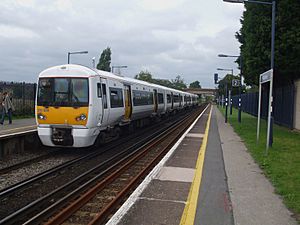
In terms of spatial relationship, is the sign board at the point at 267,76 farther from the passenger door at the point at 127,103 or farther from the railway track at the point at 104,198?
the passenger door at the point at 127,103

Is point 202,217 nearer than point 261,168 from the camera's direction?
Yes

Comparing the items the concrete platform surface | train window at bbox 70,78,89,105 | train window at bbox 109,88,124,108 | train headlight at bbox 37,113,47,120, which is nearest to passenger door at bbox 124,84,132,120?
train window at bbox 109,88,124,108

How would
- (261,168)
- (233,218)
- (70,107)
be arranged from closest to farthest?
(233,218) < (261,168) < (70,107)

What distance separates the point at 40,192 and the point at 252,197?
436cm

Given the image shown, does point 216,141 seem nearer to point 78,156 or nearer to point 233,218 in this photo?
point 78,156

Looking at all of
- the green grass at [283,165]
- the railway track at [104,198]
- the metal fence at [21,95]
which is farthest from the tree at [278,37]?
the metal fence at [21,95]

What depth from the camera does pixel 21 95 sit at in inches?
917

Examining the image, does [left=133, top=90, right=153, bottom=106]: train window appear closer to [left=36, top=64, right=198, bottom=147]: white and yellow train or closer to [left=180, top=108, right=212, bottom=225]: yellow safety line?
[left=36, top=64, right=198, bottom=147]: white and yellow train

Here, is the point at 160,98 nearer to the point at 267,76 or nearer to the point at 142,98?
the point at 142,98

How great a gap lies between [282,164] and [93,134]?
588 cm

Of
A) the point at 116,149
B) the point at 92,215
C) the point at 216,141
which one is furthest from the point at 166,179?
the point at 216,141

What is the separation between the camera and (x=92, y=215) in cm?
614

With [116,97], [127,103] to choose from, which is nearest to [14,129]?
A: [116,97]

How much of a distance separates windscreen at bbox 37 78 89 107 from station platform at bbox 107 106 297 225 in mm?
3463
